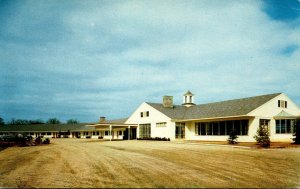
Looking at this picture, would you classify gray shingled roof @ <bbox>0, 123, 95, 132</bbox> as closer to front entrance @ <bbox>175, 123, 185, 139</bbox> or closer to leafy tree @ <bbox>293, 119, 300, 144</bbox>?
front entrance @ <bbox>175, 123, 185, 139</bbox>

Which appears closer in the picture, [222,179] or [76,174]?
[222,179]

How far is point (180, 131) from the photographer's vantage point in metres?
40.2

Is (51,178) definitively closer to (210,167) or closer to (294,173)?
(210,167)

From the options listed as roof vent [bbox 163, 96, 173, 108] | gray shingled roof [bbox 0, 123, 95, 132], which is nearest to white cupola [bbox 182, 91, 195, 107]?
roof vent [bbox 163, 96, 173, 108]

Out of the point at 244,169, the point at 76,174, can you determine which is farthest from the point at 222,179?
the point at 76,174

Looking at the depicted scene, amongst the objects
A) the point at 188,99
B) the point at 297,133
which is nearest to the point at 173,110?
the point at 188,99

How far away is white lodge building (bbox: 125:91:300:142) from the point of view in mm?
30156

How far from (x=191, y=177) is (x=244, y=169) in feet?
9.72

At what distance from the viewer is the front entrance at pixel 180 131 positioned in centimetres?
3994

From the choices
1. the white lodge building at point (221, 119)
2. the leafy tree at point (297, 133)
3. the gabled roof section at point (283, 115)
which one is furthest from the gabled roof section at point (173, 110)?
the leafy tree at point (297, 133)

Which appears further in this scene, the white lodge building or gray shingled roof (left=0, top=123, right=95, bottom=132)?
gray shingled roof (left=0, top=123, right=95, bottom=132)

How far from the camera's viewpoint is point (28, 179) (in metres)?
10.0

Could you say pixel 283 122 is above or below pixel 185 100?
below

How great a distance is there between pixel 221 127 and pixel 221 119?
3.60 feet
